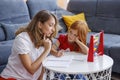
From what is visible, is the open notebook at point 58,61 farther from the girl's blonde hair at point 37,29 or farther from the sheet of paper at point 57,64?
the girl's blonde hair at point 37,29

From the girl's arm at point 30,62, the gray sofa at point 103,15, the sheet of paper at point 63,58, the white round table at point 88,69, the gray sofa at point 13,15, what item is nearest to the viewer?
the white round table at point 88,69

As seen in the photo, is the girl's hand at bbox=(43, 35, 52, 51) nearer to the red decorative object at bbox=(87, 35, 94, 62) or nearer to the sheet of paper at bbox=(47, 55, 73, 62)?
the sheet of paper at bbox=(47, 55, 73, 62)

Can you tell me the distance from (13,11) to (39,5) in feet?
1.56

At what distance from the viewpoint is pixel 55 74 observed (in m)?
1.64

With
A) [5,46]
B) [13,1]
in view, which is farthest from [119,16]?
[5,46]

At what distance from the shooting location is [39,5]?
3.52 m

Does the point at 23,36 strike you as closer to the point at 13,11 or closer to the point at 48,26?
the point at 48,26

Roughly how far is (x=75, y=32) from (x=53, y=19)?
0.80 feet

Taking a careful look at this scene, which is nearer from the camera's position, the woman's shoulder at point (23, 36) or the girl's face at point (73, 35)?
the woman's shoulder at point (23, 36)

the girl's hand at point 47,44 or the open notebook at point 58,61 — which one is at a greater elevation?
the girl's hand at point 47,44

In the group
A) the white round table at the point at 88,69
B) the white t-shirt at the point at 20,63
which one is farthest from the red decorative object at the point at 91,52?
the white t-shirt at the point at 20,63

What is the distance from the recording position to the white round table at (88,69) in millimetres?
1557

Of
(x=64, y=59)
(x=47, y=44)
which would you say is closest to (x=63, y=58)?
(x=64, y=59)

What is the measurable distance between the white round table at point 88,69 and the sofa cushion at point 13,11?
1.56 metres
